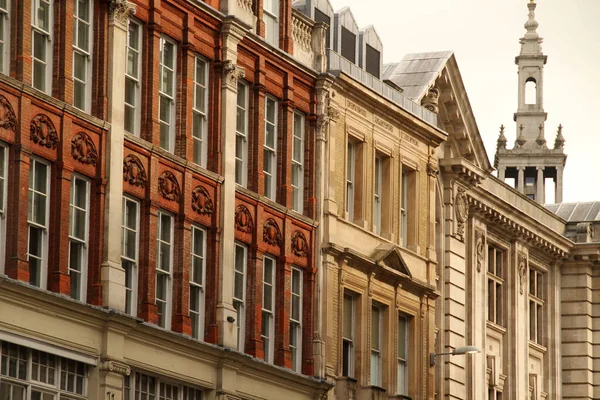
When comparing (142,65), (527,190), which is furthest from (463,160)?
(527,190)

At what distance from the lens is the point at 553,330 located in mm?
80188

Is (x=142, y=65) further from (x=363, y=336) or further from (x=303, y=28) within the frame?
(x=363, y=336)

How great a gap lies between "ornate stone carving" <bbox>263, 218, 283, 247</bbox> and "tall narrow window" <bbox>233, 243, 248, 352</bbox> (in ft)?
3.60

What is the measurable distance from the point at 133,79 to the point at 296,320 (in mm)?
10356

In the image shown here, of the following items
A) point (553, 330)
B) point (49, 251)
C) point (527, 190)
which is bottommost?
point (49, 251)

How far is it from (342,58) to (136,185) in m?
13.2

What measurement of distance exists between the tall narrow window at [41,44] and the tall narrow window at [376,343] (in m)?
17.9

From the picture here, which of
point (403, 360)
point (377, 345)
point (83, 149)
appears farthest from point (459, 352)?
point (83, 149)

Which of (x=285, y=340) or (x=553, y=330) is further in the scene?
(x=553, y=330)

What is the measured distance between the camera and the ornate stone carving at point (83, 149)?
48500 mm

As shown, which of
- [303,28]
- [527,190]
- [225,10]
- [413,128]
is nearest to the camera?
[225,10]

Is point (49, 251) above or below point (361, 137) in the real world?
below

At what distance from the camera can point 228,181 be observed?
5497 centimetres

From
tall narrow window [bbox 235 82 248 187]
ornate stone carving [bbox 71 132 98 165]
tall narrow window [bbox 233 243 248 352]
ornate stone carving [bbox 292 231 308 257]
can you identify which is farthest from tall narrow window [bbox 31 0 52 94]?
ornate stone carving [bbox 292 231 308 257]
